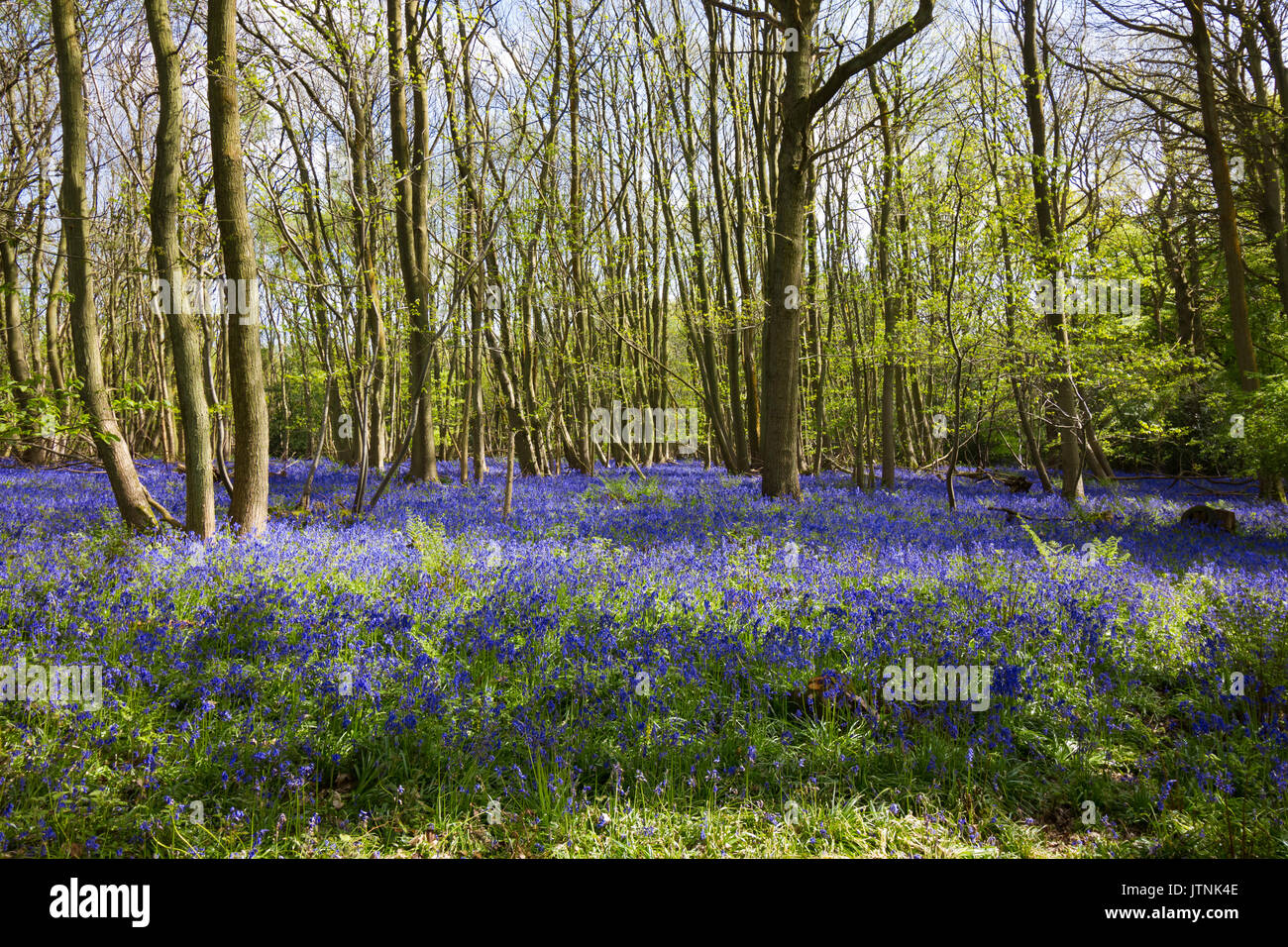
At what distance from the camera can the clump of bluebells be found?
9.43 feet

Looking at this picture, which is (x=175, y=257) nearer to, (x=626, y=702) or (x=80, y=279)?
(x=80, y=279)

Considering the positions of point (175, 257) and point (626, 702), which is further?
point (175, 257)

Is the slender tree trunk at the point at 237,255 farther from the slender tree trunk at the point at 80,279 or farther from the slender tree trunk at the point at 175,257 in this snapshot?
the slender tree trunk at the point at 80,279

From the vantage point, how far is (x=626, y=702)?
12.4ft

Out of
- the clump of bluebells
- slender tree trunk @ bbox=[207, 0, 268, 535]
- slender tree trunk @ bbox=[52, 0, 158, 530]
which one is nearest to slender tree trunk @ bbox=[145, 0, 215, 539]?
slender tree trunk @ bbox=[207, 0, 268, 535]

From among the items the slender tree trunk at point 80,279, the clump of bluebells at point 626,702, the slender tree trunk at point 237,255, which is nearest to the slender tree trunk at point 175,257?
the slender tree trunk at point 237,255

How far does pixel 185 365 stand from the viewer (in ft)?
21.6

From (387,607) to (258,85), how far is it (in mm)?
6250

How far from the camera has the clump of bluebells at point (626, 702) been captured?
2.88 m

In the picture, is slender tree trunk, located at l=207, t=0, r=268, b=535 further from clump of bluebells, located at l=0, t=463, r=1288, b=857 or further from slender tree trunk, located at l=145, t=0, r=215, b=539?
clump of bluebells, located at l=0, t=463, r=1288, b=857

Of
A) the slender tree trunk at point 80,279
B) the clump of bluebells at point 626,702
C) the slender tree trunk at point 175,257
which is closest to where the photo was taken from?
the clump of bluebells at point 626,702

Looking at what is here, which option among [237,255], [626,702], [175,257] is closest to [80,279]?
[175,257]
